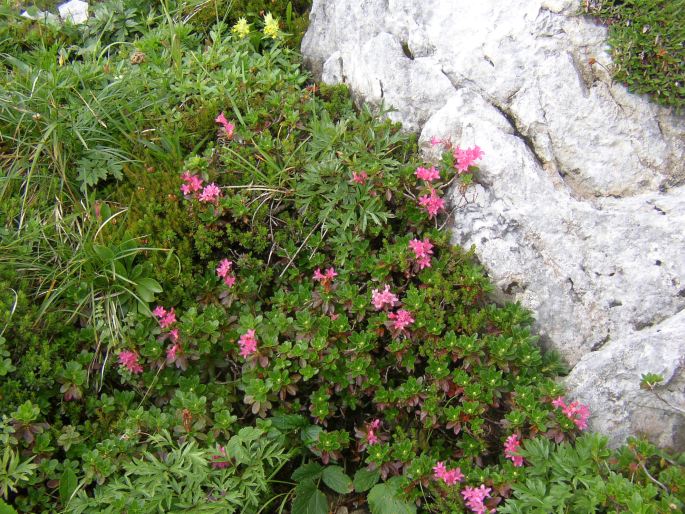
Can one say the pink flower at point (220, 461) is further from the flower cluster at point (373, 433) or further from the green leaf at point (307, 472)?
the flower cluster at point (373, 433)

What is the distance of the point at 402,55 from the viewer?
4512 mm

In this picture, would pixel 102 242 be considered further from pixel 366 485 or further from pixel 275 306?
pixel 366 485

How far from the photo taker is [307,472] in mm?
3359

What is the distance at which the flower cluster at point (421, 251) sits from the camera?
367cm

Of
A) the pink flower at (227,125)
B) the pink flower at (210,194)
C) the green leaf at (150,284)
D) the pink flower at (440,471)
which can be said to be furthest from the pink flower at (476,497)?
the pink flower at (227,125)

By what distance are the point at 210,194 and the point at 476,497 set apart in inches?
96.5

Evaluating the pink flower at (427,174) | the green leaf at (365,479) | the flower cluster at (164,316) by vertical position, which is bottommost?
the green leaf at (365,479)

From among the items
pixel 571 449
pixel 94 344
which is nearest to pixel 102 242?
pixel 94 344

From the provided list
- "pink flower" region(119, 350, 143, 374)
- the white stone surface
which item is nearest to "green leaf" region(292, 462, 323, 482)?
"pink flower" region(119, 350, 143, 374)

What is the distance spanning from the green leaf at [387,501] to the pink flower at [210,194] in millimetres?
2076

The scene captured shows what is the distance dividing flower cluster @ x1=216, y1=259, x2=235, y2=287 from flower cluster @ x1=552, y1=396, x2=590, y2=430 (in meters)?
2.05

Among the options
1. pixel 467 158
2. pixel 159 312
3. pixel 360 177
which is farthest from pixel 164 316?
pixel 467 158

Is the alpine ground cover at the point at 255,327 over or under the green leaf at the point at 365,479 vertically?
over

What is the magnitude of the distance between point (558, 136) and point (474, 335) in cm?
150
